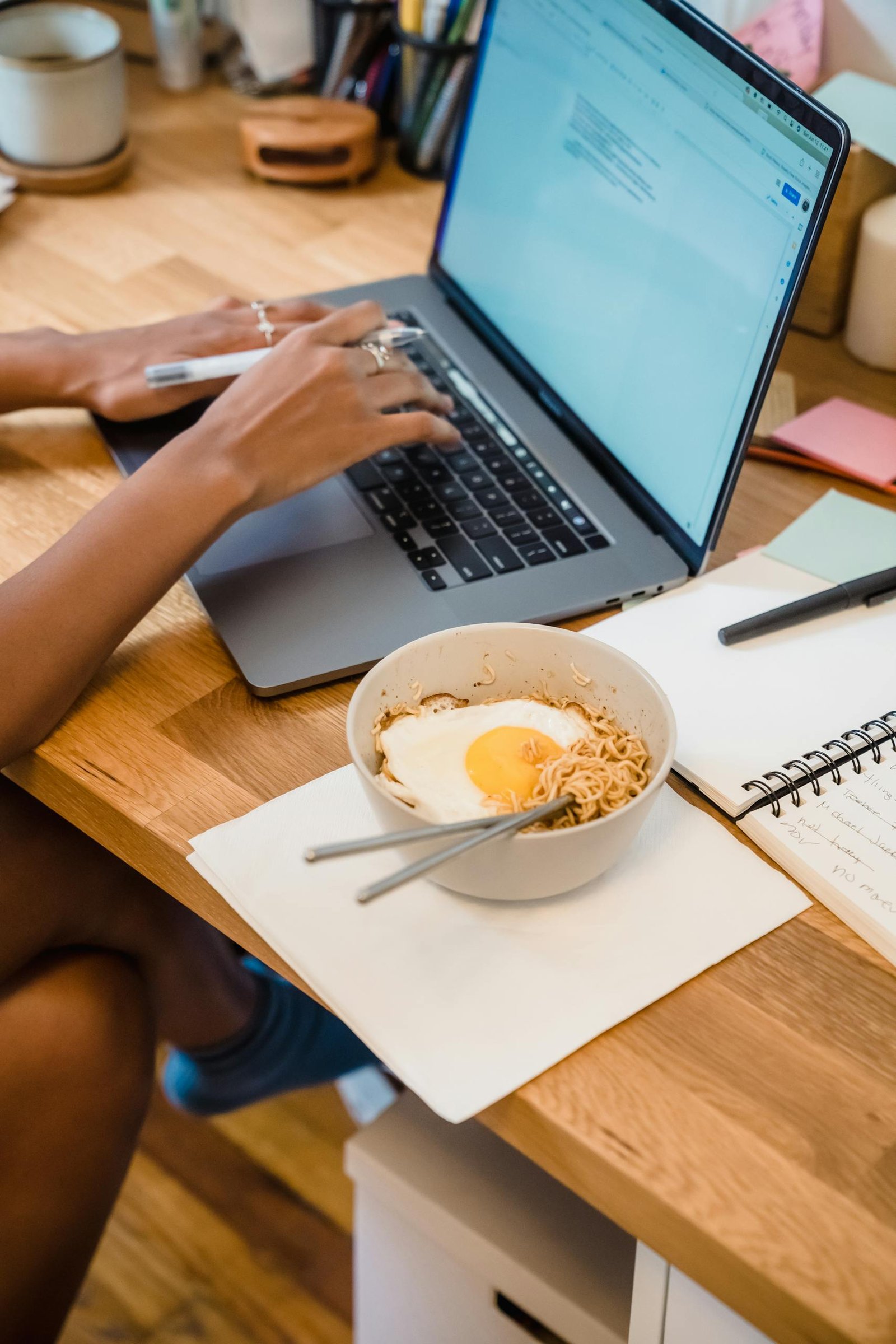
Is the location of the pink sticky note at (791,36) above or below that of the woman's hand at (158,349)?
above

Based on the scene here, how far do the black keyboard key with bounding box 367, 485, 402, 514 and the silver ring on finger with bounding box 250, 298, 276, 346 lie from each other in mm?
186

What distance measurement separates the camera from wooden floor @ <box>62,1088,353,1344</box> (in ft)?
3.77

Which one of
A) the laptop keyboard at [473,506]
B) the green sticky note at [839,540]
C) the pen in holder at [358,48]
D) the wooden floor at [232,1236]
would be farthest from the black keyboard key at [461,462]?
the wooden floor at [232,1236]

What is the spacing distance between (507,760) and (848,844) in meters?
0.19

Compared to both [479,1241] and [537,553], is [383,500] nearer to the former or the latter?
[537,553]

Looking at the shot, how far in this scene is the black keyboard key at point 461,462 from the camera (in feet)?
2.79

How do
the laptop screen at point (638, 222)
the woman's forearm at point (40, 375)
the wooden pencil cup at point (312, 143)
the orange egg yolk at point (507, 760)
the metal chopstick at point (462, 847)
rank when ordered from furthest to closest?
the wooden pencil cup at point (312, 143) → the woman's forearm at point (40, 375) → the laptop screen at point (638, 222) → the orange egg yolk at point (507, 760) → the metal chopstick at point (462, 847)

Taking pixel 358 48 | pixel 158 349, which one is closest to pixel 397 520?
pixel 158 349

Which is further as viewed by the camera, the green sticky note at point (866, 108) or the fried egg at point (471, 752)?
the green sticky note at point (866, 108)

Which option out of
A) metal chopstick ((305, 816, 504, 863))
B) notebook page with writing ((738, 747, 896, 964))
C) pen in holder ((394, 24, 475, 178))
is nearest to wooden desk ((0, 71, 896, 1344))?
notebook page with writing ((738, 747, 896, 964))

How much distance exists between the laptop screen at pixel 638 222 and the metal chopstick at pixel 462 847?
288 mm

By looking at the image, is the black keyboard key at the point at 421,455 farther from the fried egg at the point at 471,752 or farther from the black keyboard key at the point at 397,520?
the fried egg at the point at 471,752

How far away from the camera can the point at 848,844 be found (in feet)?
1.98

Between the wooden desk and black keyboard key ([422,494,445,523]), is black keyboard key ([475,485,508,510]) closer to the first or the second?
black keyboard key ([422,494,445,523])
